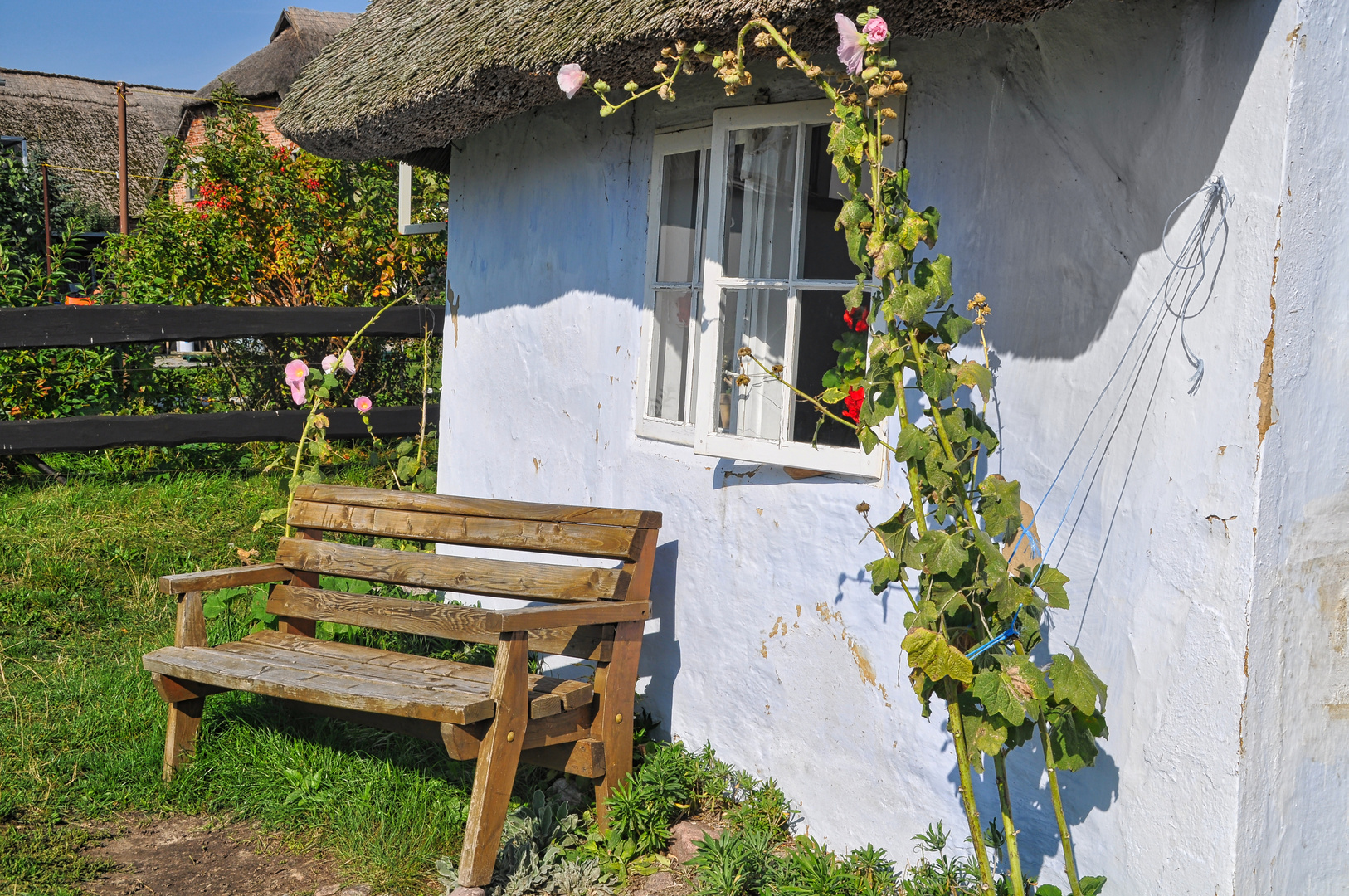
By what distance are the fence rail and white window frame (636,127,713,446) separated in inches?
107

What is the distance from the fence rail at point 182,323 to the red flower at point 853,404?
144 inches

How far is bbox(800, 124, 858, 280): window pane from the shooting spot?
2855 millimetres

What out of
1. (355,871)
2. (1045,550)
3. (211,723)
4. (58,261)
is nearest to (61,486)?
(58,261)

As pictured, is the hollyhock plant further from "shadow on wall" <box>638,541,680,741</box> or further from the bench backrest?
"shadow on wall" <box>638,541,680,741</box>

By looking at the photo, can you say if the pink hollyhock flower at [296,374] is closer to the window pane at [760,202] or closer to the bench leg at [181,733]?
the bench leg at [181,733]

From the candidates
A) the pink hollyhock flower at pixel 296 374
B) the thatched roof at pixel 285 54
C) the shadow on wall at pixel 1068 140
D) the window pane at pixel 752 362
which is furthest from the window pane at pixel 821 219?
the thatched roof at pixel 285 54

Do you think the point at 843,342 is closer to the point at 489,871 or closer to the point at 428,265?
the point at 489,871

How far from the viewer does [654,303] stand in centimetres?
346

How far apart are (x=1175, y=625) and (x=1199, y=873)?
454 millimetres

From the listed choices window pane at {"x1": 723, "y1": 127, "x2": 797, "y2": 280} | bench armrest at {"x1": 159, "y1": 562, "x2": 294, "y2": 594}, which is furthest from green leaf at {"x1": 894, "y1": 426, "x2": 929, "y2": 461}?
bench armrest at {"x1": 159, "y1": 562, "x2": 294, "y2": 594}

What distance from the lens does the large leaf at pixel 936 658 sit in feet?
6.46

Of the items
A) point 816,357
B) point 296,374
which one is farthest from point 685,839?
point 296,374

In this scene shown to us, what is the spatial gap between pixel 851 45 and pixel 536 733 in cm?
187

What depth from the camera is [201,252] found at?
7742 millimetres
